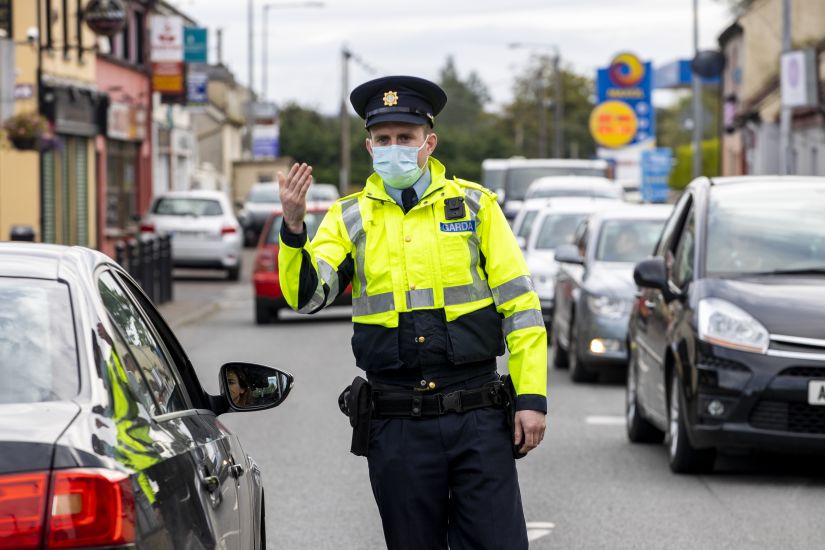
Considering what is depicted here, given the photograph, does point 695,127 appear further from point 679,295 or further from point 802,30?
point 679,295

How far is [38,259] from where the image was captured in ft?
14.0

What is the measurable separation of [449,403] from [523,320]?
0.31 metres

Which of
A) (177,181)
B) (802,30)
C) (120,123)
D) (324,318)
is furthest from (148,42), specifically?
(324,318)

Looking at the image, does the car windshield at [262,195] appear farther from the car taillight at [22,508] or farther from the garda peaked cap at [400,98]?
the car taillight at [22,508]

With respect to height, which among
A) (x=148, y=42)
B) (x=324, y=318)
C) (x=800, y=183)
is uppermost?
(x=148, y=42)

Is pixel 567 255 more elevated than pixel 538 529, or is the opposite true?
pixel 567 255

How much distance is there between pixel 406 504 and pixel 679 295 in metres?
5.27

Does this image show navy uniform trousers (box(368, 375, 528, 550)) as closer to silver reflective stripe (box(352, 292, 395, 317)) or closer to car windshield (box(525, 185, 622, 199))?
silver reflective stripe (box(352, 292, 395, 317))

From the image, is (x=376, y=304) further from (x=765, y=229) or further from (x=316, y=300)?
(x=765, y=229)

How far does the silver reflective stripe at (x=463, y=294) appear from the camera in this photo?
5.16 m

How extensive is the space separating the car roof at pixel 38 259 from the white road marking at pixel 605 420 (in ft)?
28.3

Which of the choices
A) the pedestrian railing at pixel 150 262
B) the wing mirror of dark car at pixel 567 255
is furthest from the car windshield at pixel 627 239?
the pedestrian railing at pixel 150 262

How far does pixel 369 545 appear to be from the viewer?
807 cm

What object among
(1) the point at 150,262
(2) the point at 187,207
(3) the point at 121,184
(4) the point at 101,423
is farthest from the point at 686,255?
(3) the point at 121,184
